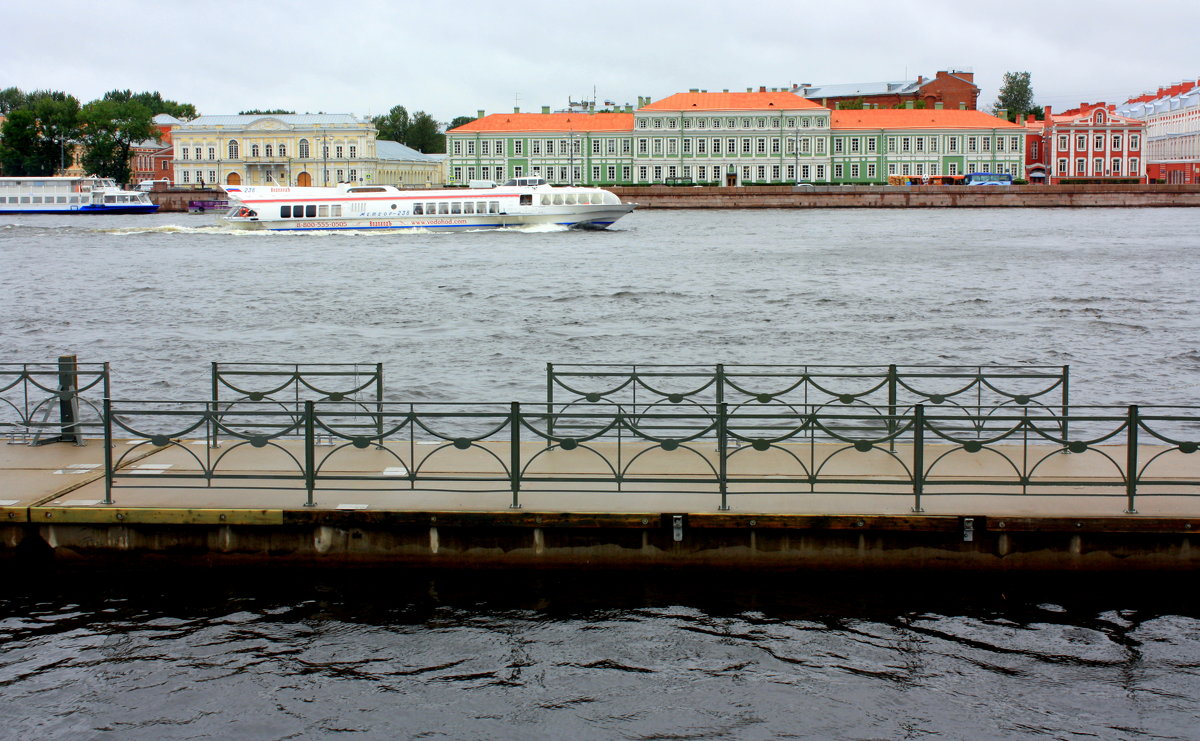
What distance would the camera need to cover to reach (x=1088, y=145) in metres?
116

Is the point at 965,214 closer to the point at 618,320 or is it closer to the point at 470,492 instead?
the point at 618,320

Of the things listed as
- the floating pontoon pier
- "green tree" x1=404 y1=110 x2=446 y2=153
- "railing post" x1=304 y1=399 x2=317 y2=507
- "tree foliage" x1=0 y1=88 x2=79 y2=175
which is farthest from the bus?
"railing post" x1=304 y1=399 x2=317 y2=507

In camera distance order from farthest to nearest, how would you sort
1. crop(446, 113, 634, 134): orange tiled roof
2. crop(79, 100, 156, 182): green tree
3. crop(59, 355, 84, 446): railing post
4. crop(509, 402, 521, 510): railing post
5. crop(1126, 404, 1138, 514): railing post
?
crop(79, 100, 156, 182): green tree, crop(446, 113, 634, 134): orange tiled roof, crop(59, 355, 84, 446): railing post, crop(509, 402, 521, 510): railing post, crop(1126, 404, 1138, 514): railing post

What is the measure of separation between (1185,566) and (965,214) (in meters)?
85.6

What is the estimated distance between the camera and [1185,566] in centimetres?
873

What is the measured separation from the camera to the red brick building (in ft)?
441

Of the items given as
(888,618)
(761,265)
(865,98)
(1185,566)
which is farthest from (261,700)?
(865,98)

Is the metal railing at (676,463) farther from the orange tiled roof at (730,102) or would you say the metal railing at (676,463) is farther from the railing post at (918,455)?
the orange tiled roof at (730,102)

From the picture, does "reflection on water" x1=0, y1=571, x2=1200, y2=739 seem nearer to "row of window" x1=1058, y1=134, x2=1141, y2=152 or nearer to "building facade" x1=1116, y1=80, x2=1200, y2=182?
"row of window" x1=1058, y1=134, x2=1141, y2=152

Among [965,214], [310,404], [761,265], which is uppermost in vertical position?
[965,214]

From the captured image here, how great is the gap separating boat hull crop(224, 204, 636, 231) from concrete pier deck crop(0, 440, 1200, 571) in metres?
59.3

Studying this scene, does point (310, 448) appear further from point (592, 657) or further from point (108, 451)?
point (592, 657)

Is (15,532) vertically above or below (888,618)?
above

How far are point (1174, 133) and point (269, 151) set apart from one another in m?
90.0
